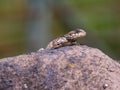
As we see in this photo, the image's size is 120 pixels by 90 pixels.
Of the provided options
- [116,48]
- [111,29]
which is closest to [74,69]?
[116,48]

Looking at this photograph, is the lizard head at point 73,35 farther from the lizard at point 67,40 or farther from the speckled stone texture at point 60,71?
the speckled stone texture at point 60,71

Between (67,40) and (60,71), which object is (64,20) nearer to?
(67,40)

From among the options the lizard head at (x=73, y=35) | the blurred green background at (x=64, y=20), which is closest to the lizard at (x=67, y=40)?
the lizard head at (x=73, y=35)

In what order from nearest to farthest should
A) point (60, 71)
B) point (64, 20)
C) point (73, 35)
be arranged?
point (60, 71)
point (73, 35)
point (64, 20)

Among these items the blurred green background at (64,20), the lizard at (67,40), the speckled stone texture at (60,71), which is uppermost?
the blurred green background at (64,20)

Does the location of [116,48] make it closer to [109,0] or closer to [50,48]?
[109,0]

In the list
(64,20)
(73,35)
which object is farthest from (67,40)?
(64,20)

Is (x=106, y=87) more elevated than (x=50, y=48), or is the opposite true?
(x=50, y=48)

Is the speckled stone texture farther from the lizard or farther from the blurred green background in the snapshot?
the blurred green background
